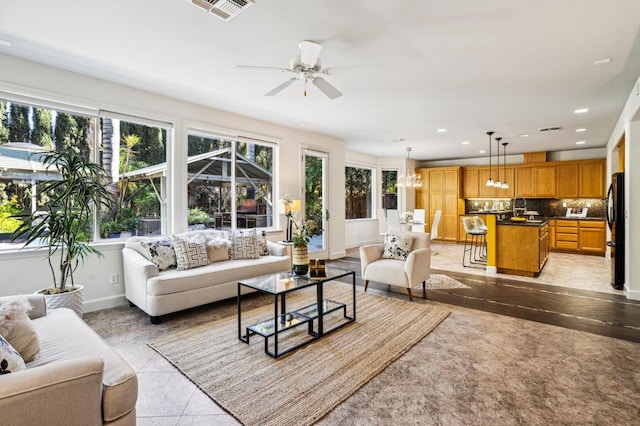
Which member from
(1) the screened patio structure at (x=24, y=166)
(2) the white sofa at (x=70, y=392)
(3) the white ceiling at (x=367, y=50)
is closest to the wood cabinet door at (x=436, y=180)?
(3) the white ceiling at (x=367, y=50)

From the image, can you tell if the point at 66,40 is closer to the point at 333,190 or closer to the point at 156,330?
the point at 156,330

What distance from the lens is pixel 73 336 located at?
6.47 ft

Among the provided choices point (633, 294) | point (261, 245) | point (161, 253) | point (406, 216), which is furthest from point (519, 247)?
point (161, 253)

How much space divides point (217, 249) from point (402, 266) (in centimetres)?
244

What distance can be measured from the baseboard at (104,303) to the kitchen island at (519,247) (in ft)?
19.4

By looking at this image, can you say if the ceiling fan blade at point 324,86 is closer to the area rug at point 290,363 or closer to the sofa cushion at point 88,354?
the area rug at point 290,363

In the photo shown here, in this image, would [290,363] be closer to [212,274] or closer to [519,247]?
[212,274]

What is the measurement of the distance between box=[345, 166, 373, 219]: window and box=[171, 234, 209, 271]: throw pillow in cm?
526

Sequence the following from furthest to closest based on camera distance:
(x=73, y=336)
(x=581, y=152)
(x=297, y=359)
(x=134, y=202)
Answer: (x=581, y=152) < (x=134, y=202) < (x=297, y=359) < (x=73, y=336)

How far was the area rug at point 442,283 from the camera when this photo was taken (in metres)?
4.81

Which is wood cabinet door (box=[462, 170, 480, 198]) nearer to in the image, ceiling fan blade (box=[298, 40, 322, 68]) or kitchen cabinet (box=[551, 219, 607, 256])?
kitchen cabinet (box=[551, 219, 607, 256])

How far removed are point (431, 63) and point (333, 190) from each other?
3966 millimetres

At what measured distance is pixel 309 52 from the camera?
2.73m

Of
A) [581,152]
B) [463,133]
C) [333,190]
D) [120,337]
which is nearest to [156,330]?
[120,337]
